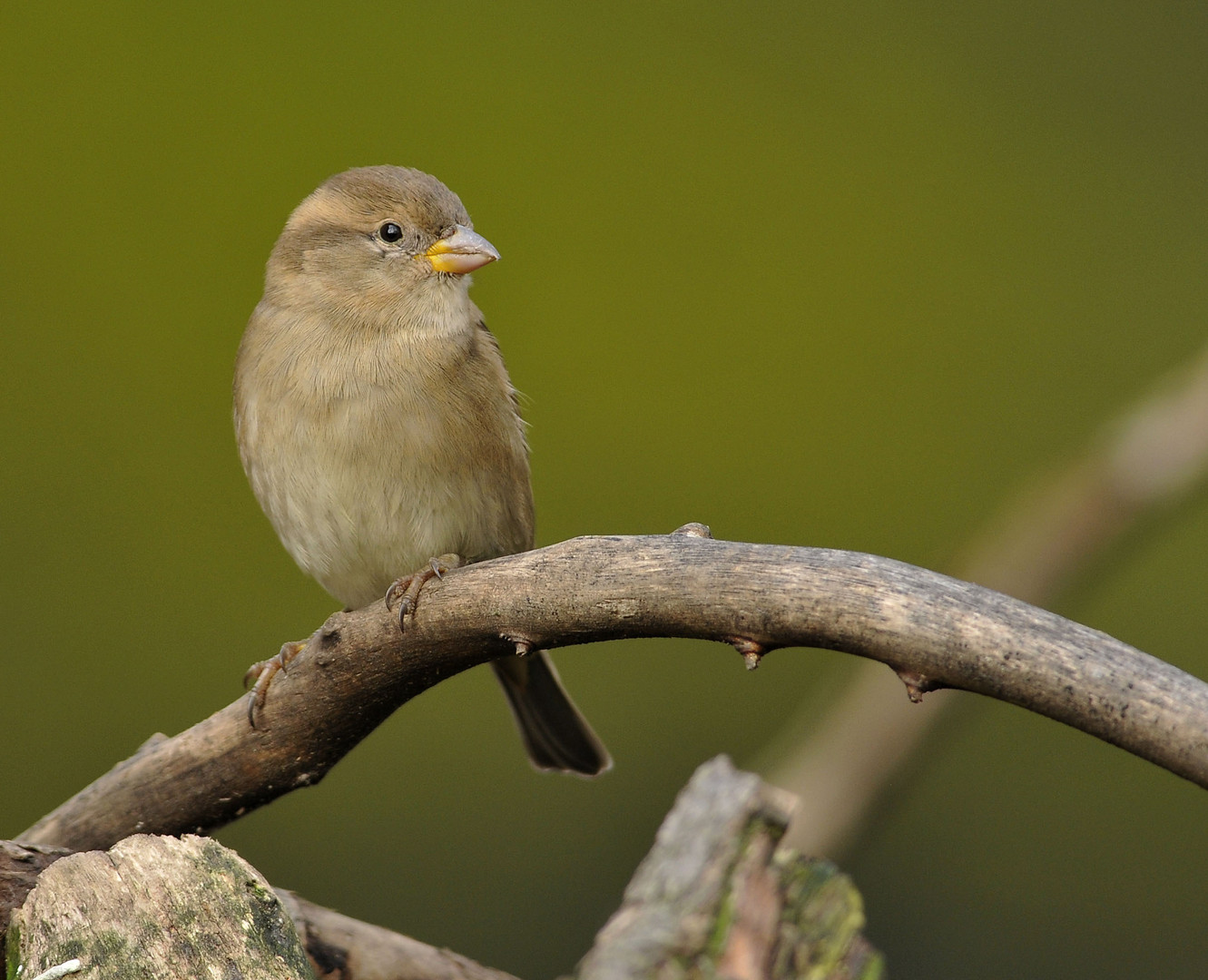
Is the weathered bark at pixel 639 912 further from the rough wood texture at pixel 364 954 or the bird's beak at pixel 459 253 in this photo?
the bird's beak at pixel 459 253

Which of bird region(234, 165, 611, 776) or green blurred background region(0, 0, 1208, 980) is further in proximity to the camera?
green blurred background region(0, 0, 1208, 980)

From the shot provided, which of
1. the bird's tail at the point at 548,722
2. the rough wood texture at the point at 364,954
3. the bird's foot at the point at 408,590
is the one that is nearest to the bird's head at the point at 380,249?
the bird's foot at the point at 408,590

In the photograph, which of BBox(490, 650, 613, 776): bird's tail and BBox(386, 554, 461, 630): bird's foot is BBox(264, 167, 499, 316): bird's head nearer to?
BBox(386, 554, 461, 630): bird's foot

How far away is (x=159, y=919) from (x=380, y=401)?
135 cm

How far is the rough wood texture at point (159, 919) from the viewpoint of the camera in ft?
5.59

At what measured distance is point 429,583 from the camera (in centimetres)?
227

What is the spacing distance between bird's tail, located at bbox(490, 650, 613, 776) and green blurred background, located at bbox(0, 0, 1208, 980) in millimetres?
1139

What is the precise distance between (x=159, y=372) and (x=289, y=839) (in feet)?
5.00

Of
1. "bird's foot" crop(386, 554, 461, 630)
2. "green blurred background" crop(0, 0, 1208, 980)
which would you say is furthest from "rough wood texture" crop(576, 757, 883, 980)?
"green blurred background" crop(0, 0, 1208, 980)

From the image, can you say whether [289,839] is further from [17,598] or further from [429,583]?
[429,583]


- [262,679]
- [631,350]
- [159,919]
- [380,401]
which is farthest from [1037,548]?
[159,919]

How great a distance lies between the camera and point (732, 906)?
1558 mm

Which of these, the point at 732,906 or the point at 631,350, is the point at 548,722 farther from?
the point at 732,906

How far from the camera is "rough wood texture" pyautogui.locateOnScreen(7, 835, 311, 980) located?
1703 mm
